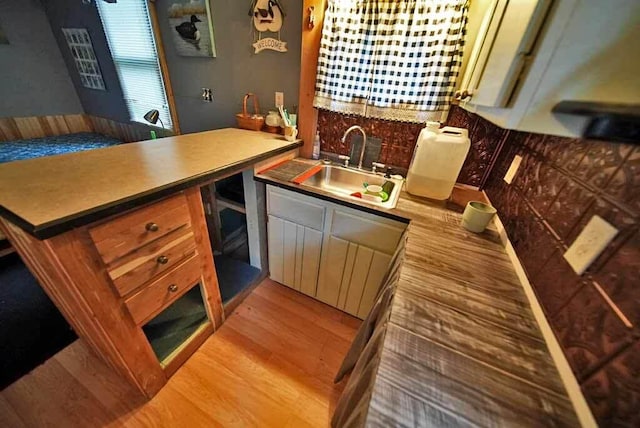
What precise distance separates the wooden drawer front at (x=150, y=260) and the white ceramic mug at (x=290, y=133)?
37.2 inches

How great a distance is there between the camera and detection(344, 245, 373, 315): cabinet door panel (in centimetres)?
125

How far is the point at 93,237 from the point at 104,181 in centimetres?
25

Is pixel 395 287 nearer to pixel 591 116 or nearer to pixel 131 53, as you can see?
pixel 591 116

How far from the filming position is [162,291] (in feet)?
3.17

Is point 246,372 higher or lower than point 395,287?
lower

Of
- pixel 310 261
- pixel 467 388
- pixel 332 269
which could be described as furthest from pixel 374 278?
pixel 467 388

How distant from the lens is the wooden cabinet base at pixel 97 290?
655 millimetres

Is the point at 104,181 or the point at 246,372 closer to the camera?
the point at 104,181

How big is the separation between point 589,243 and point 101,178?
5.03 ft

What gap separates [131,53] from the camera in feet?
7.16

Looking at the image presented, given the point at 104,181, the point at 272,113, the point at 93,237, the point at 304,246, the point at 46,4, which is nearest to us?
the point at 93,237

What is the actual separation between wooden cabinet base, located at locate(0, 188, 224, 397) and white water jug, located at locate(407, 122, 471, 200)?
3.81 feet

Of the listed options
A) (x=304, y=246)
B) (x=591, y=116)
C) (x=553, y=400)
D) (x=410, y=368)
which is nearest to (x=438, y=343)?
(x=410, y=368)

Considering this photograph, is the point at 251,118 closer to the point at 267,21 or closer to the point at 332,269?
the point at 267,21
